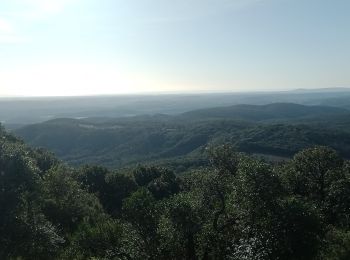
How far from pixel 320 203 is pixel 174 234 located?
1691cm

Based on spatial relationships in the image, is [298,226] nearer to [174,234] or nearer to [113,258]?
[174,234]

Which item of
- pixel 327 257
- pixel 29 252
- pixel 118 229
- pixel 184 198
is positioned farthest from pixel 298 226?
pixel 29 252

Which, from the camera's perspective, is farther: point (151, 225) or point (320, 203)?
point (320, 203)

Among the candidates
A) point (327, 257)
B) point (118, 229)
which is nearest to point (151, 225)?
point (118, 229)

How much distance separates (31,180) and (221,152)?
17314mm

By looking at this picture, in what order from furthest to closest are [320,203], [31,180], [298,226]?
1. [320,203]
2. [31,180]
3. [298,226]

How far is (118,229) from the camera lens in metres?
36.6

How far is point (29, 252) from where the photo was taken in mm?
30203

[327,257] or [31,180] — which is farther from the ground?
[31,180]

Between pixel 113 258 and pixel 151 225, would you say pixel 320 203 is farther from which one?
pixel 113 258

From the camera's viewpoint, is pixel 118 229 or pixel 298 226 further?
pixel 118 229

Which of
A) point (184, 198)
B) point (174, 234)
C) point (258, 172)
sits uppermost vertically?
point (258, 172)

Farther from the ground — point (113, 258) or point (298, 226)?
point (298, 226)

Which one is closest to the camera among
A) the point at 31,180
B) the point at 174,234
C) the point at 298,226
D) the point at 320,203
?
the point at 298,226
